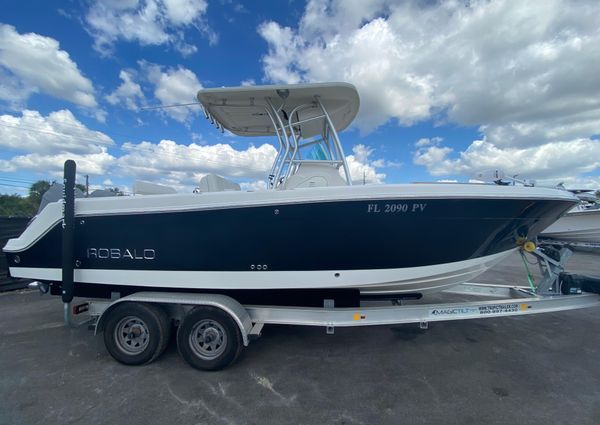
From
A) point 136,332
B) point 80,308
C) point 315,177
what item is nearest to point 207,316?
point 136,332

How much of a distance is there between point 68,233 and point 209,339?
182cm

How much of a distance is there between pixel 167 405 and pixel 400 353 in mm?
2429

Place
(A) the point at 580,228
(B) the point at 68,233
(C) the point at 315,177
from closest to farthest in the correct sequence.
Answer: (B) the point at 68,233 → (C) the point at 315,177 → (A) the point at 580,228

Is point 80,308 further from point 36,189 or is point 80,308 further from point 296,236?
point 36,189

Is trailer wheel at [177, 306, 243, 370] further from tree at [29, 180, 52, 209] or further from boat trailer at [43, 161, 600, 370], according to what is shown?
tree at [29, 180, 52, 209]

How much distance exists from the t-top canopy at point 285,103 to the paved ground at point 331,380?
289cm

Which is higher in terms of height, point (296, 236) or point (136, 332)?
point (296, 236)

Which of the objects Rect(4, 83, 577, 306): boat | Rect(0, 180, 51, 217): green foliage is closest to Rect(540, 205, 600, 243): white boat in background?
Rect(4, 83, 577, 306): boat

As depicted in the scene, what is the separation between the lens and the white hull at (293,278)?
10.3ft

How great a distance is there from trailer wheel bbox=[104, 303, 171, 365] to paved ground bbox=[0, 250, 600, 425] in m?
0.13

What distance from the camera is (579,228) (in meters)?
5.34

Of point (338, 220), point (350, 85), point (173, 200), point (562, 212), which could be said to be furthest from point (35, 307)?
point (562, 212)

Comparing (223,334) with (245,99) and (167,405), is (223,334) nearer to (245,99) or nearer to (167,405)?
(167,405)

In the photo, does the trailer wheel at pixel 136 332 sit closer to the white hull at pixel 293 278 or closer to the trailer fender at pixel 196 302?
the trailer fender at pixel 196 302
